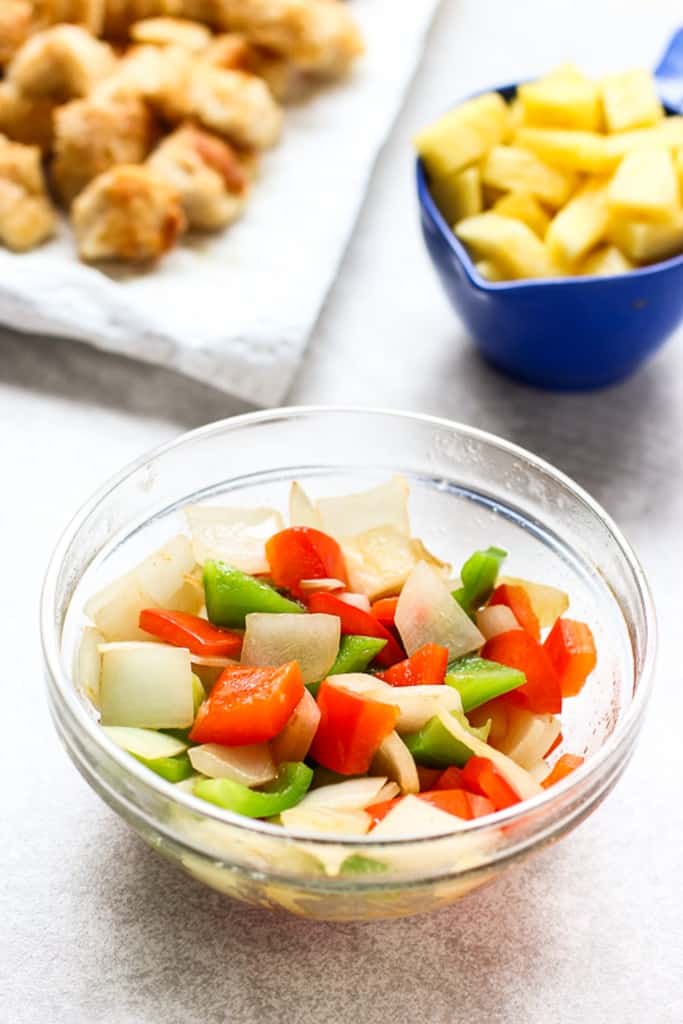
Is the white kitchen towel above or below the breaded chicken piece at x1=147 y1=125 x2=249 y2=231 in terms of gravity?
below

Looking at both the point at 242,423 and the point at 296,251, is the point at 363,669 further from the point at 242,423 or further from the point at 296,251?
the point at 296,251

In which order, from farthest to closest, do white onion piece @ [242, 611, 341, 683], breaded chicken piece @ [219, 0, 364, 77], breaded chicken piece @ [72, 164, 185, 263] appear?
1. breaded chicken piece @ [219, 0, 364, 77]
2. breaded chicken piece @ [72, 164, 185, 263]
3. white onion piece @ [242, 611, 341, 683]

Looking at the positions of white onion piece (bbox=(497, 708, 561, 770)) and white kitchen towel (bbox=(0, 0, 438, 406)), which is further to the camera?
white kitchen towel (bbox=(0, 0, 438, 406))

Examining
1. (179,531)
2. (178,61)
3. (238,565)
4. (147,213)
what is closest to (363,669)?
(238,565)

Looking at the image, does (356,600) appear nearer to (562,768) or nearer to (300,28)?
(562,768)

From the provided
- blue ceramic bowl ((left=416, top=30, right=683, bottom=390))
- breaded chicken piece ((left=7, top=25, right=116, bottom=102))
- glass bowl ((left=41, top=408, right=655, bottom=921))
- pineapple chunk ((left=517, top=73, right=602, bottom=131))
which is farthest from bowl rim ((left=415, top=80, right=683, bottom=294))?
breaded chicken piece ((left=7, top=25, right=116, bottom=102))

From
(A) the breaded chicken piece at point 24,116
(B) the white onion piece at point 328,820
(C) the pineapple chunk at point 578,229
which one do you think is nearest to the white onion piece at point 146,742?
(B) the white onion piece at point 328,820

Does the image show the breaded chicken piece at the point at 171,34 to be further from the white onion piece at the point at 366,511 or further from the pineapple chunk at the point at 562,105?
the white onion piece at the point at 366,511

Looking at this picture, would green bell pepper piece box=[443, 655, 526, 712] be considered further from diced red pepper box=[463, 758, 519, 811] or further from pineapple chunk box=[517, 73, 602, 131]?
pineapple chunk box=[517, 73, 602, 131]
